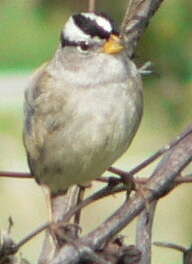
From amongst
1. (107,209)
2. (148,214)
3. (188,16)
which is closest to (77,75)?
(148,214)

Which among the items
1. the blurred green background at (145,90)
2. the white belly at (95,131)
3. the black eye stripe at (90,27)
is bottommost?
the blurred green background at (145,90)

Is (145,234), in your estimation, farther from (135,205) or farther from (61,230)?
(61,230)

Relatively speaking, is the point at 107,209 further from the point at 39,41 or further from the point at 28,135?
the point at 28,135

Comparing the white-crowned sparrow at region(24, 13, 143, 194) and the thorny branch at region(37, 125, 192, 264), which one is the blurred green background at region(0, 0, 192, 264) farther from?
the thorny branch at region(37, 125, 192, 264)

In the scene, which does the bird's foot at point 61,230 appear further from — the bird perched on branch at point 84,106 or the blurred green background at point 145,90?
the blurred green background at point 145,90

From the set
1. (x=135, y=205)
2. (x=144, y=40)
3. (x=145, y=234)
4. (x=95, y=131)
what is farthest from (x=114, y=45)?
(x=144, y=40)

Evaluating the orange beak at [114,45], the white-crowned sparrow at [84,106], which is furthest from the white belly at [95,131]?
the orange beak at [114,45]
